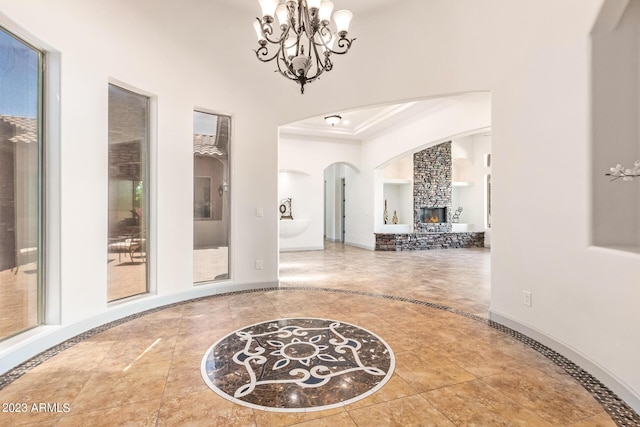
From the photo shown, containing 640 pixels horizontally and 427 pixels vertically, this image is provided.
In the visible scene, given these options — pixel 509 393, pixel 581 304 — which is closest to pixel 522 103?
pixel 581 304

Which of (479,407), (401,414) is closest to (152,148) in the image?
(401,414)

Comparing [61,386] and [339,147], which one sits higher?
[339,147]

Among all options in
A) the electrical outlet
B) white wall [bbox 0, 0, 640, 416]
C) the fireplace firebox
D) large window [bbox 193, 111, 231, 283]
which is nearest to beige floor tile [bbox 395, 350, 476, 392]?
white wall [bbox 0, 0, 640, 416]

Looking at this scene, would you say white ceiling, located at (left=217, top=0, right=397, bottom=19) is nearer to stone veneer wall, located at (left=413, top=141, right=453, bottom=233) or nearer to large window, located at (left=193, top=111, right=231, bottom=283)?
large window, located at (left=193, top=111, right=231, bottom=283)

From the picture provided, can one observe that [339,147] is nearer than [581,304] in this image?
No

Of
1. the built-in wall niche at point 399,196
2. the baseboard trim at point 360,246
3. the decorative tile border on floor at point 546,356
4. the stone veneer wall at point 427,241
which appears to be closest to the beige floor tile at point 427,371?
the decorative tile border on floor at point 546,356

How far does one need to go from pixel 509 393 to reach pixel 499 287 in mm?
1437

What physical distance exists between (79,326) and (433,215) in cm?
955

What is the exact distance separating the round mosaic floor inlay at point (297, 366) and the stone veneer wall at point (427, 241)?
588 centimetres

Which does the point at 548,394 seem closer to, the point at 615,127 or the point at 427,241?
the point at 615,127

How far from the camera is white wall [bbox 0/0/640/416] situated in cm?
236

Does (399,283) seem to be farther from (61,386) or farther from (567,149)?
(61,386)

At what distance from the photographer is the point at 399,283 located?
4.97 m

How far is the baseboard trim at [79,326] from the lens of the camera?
90.6 inches
